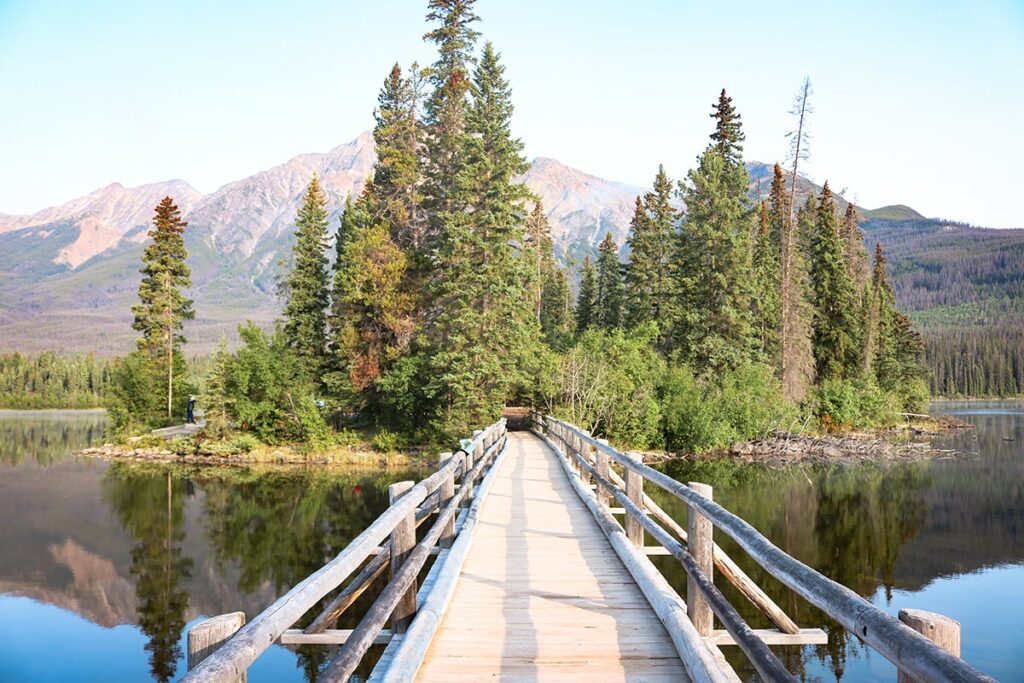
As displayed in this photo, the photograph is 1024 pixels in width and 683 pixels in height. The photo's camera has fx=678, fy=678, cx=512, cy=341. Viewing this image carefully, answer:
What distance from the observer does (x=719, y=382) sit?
40.5 metres

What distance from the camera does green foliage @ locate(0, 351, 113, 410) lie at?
108250mm

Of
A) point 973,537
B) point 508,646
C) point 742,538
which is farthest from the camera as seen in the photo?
point 973,537

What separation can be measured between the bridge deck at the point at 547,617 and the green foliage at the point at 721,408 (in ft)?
99.6

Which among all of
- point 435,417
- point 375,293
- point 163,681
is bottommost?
point 163,681

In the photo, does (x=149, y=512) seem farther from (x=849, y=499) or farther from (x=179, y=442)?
(x=849, y=499)

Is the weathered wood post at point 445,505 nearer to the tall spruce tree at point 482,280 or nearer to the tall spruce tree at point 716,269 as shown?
the tall spruce tree at point 482,280

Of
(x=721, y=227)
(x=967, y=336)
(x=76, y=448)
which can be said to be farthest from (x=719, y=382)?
(x=967, y=336)

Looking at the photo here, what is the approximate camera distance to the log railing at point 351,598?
2.30 metres

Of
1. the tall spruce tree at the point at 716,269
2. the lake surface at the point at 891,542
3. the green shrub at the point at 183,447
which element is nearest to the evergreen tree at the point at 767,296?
the tall spruce tree at the point at 716,269

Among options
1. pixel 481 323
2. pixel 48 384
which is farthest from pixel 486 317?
pixel 48 384

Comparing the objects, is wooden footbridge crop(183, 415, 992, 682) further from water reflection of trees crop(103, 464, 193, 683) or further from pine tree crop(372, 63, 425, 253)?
pine tree crop(372, 63, 425, 253)

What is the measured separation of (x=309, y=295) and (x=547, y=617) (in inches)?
1589

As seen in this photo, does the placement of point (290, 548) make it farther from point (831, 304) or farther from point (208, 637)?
point (831, 304)

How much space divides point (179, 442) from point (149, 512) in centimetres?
1627
